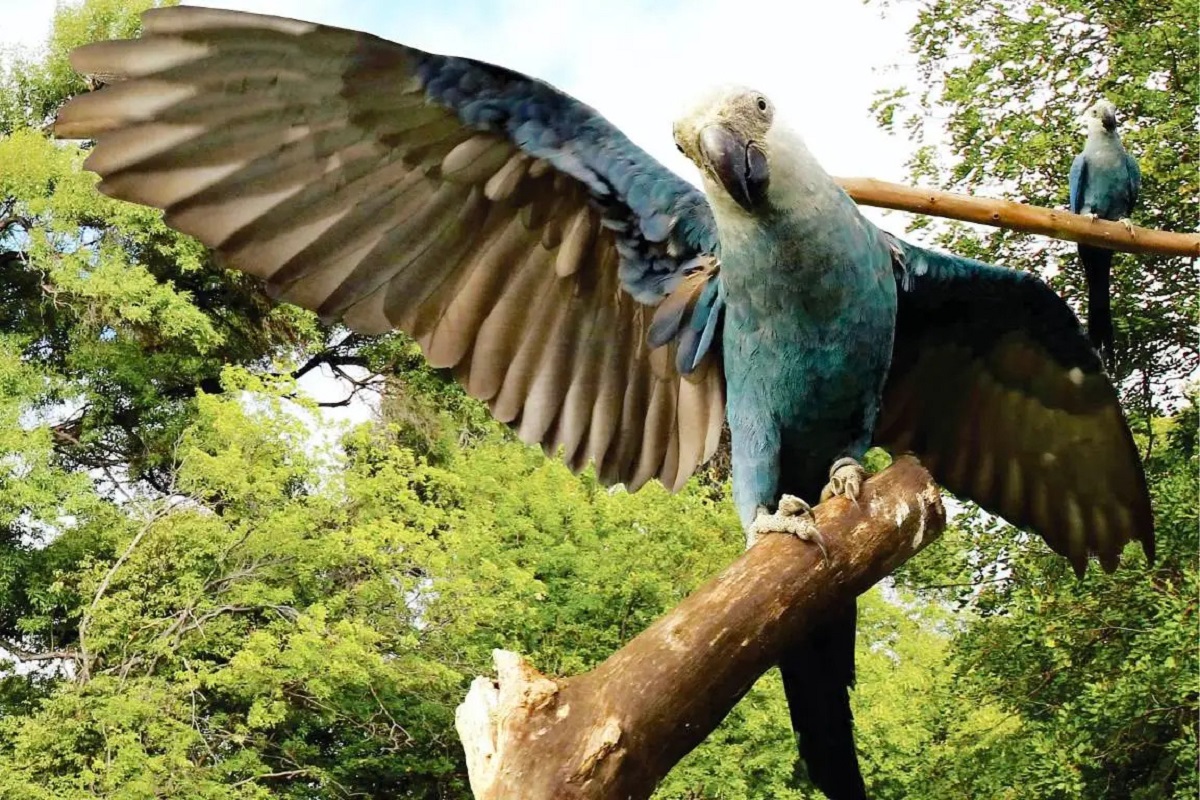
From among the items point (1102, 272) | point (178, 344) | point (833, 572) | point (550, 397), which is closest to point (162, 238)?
point (178, 344)

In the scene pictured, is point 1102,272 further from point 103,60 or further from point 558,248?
point 103,60

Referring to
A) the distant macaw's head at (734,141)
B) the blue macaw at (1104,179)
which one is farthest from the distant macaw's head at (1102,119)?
the distant macaw's head at (734,141)

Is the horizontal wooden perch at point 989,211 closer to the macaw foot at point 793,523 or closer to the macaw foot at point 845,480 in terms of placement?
the macaw foot at point 845,480

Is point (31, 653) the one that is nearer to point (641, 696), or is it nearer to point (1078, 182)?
Result: point (1078, 182)

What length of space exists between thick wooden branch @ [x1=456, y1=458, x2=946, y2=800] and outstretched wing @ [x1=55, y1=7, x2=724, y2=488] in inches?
34.8

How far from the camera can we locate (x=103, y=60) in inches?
99.1

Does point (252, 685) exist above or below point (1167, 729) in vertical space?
below

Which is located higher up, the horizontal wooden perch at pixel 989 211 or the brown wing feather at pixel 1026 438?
the horizontal wooden perch at pixel 989 211

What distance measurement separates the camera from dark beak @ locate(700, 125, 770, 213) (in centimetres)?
222

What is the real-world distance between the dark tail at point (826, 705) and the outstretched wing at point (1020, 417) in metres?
0.66

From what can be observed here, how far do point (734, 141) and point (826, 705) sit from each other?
3.77ft

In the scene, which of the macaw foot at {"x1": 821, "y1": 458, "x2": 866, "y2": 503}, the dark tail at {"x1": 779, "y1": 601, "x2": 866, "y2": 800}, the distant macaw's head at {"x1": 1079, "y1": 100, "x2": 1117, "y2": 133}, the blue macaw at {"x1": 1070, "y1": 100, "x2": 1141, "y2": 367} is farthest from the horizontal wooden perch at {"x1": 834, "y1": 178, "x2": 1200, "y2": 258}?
the distant macaw's head at {"x1": 1079, "y1": 100, "x2": 1117, "y2": 133}

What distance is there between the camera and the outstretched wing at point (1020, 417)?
2928 mm

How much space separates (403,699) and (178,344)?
5.78 meters
